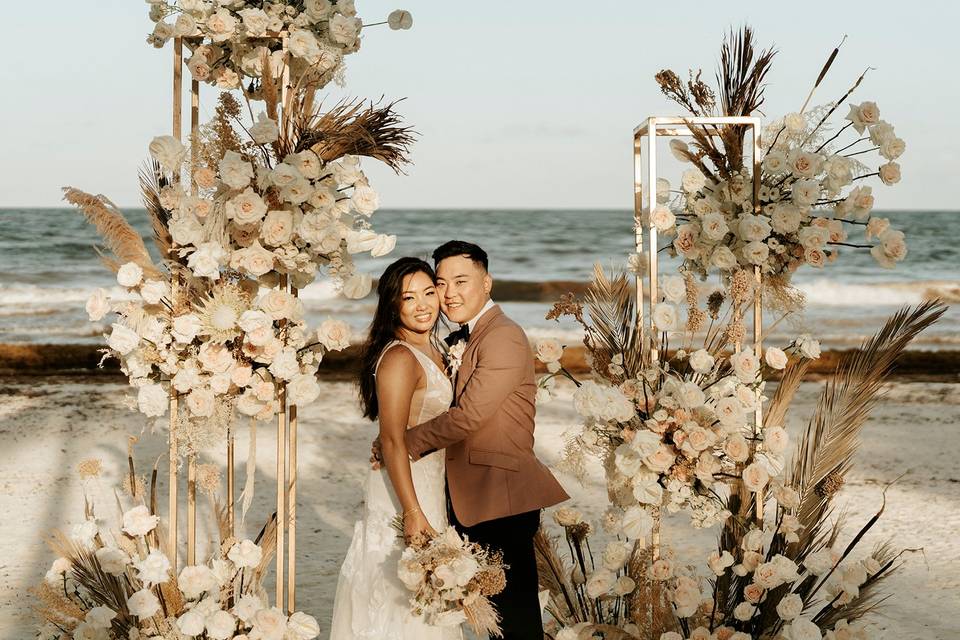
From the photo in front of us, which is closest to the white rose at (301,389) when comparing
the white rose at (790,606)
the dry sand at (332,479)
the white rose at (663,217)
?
the dry sand at (332,479)

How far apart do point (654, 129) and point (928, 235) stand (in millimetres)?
32820

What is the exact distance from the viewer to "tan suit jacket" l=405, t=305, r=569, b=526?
12.5ft

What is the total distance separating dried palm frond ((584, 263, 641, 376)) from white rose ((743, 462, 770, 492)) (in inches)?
24.7

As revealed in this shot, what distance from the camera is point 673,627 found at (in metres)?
4.16

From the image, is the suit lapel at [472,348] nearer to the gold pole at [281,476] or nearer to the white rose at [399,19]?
the gold pole at [281,476]

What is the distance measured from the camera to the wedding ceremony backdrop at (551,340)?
369cm

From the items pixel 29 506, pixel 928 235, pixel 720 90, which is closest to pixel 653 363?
pixel 720 90

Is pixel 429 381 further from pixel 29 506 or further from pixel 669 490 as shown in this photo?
pixel 29 506

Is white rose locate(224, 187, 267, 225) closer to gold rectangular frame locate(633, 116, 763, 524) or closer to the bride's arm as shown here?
the bride's arm

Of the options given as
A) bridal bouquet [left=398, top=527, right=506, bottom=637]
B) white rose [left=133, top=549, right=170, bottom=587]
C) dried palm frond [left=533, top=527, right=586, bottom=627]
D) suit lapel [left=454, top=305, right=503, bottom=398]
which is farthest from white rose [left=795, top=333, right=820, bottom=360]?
white rose [left=133, top=549, right=170, bottom=587]

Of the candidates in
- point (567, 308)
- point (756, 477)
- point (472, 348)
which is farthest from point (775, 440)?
point (472, 348)

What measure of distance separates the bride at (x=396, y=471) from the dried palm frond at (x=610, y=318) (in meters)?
0.64

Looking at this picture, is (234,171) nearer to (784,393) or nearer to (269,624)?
(269,624)

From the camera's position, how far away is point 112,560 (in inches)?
155
